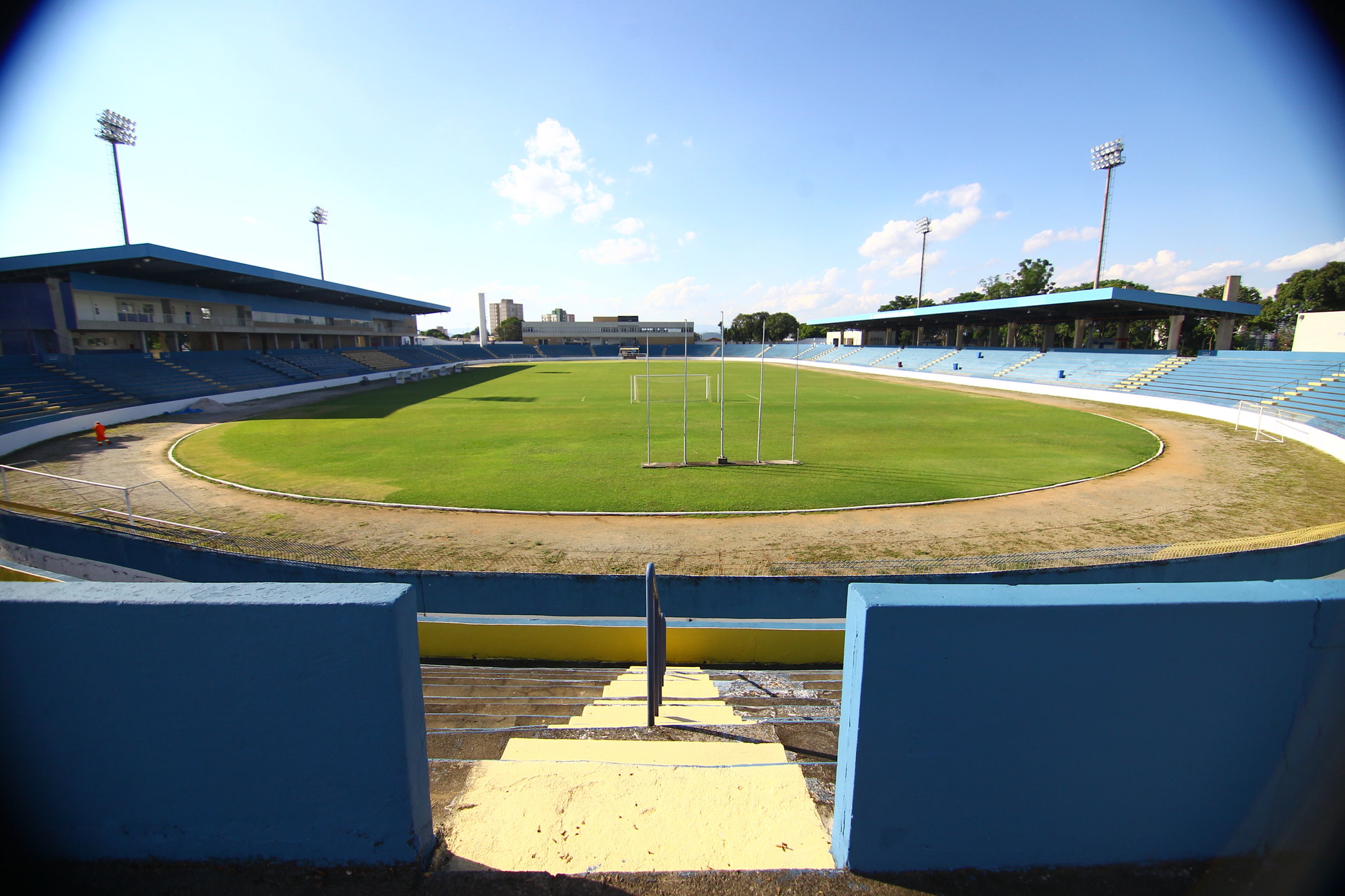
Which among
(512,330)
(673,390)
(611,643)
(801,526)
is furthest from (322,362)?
(512,330)

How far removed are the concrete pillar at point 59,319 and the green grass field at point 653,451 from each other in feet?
44.7

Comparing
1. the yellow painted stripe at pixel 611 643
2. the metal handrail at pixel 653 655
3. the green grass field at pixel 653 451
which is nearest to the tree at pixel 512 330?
the green grass field at pixel 653 451

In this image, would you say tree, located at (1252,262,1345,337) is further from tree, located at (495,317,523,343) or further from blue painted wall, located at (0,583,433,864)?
tree, located at (495,317,523,343)

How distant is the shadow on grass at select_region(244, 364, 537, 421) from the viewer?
29406mm

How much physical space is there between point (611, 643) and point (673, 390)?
36.2 metres

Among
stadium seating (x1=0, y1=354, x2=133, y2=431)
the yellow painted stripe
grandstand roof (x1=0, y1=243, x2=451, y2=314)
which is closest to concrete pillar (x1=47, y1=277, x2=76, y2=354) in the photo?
grandstand roof (x1=0, y1=243, x2=451, y2=314)

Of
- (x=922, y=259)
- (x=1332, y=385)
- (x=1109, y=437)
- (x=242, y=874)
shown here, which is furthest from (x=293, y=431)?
(x=922, y=259)

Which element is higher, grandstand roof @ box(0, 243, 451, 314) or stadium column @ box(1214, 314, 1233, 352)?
grandstand roof @ box(0, 243, 451, 314)

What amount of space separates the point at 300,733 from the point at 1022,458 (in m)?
21.8

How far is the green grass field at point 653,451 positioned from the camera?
1512 centimetres

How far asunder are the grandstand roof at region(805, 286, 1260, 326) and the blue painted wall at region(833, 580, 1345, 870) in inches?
1673

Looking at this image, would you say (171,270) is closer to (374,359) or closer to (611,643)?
(374,359)

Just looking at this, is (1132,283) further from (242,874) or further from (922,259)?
(242,874)

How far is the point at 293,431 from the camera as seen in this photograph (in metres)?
24.8
